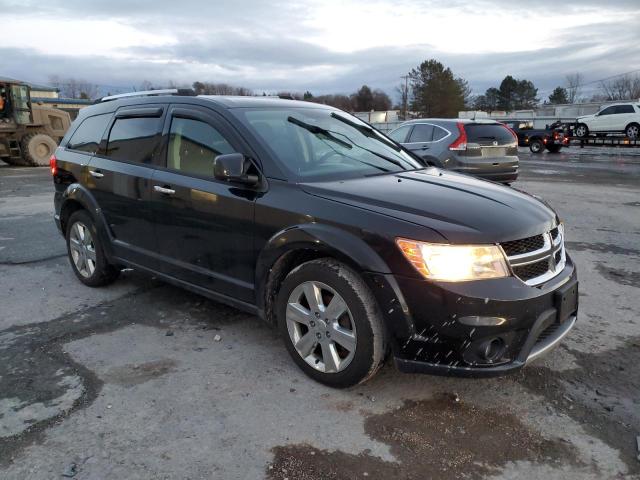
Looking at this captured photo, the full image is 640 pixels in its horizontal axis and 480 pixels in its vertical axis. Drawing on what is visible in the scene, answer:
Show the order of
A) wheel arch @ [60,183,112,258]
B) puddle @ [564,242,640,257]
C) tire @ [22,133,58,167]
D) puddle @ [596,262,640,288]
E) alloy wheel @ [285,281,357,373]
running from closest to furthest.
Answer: alloy wheel @ [285,281,357,373] → wheel arch @ [60,183,112,258] → puddle @ [596,262,640,288] → puddle @ [564,242,640,257] → tire @ [22,133,58,167]

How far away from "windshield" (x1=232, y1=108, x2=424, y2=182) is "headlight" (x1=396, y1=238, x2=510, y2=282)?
3.19 ft

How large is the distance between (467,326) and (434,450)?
2.05 ft

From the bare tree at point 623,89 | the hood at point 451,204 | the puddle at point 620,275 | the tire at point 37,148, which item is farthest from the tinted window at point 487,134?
the bare tree at point 623,89

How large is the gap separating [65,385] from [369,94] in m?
101

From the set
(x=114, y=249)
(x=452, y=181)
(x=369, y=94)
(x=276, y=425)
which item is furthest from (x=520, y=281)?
(x=369, y=94)

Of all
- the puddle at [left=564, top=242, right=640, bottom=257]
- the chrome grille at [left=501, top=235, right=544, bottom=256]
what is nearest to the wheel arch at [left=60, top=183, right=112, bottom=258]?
the chrome grille at [left=501, top=235, right=544, bottom=256]

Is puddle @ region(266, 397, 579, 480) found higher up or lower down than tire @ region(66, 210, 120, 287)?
lower down

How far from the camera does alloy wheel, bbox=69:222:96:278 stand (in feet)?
16.5

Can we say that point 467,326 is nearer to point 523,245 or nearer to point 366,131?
point 523,245

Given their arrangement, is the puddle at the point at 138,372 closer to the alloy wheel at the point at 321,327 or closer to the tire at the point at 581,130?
the alloy wheel at the point at 321,327

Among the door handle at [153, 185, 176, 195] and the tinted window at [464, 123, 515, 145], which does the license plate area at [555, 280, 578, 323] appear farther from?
Result: the tinted window at [464, 123, 515, 145]

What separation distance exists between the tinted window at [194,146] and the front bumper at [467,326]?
1.70 metres

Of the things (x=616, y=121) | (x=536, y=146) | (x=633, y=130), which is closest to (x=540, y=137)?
(x=536, y=146)

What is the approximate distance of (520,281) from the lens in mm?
2840
